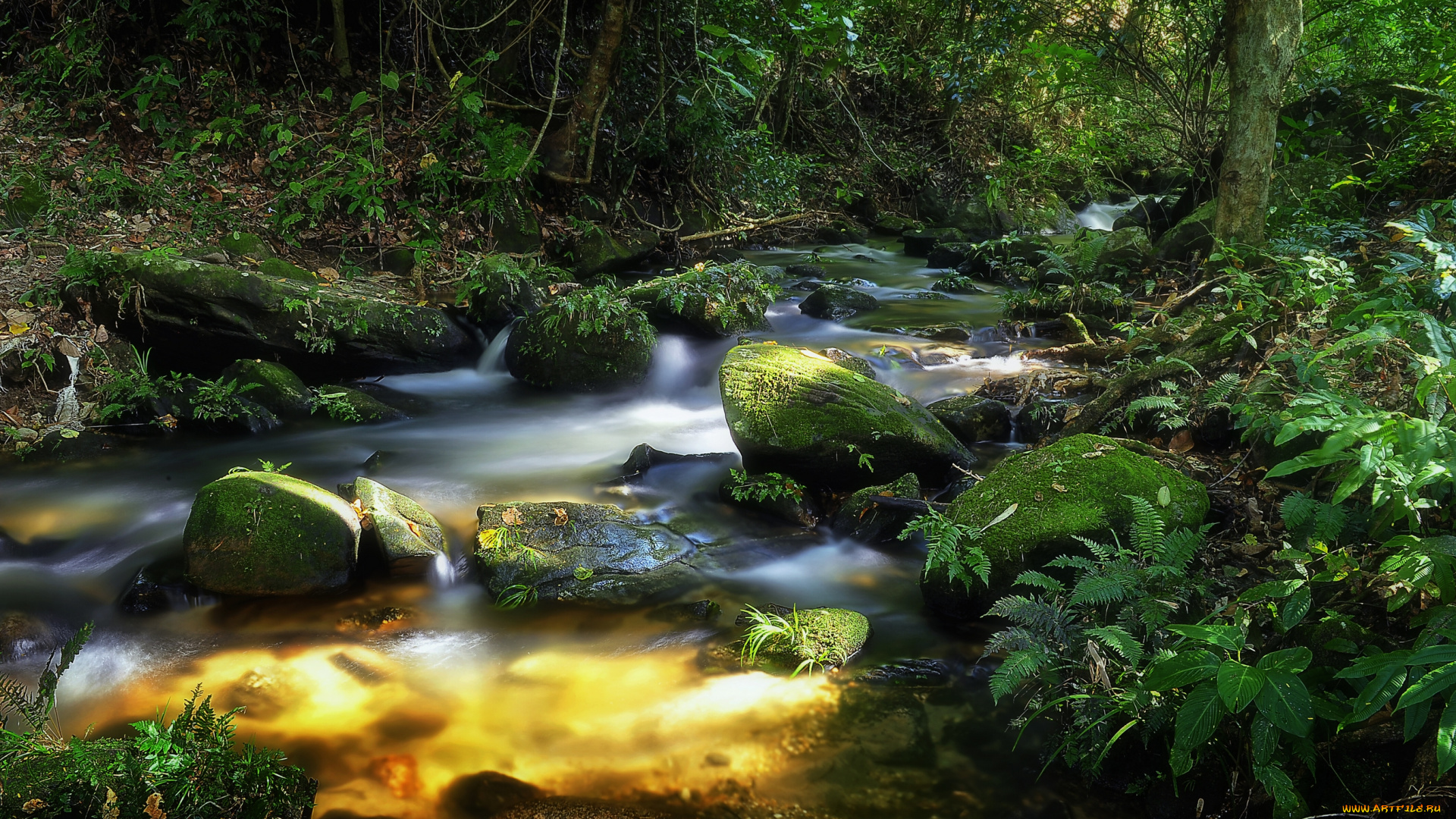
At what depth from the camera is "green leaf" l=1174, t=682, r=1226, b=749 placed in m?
2.30

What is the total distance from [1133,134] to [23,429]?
12.3 meters

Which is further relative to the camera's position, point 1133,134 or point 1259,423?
point 1133,134

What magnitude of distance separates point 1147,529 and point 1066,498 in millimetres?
615

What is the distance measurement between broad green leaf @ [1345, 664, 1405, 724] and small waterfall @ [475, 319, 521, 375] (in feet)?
23.0

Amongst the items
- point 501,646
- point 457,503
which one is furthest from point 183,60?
point 501,646

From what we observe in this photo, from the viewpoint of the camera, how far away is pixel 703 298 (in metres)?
8.03

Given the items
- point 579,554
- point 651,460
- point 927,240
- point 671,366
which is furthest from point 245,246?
point 927,240

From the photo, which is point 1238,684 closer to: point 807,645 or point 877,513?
point 807,645

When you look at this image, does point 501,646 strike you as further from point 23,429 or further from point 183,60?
point 183,60

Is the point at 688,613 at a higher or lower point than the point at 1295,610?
lower

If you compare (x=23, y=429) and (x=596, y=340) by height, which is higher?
(x=596, y=340)

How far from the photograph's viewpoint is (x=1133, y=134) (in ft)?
36.8

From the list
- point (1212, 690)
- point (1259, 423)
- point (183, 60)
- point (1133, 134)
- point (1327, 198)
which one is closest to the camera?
point (1212, 690)

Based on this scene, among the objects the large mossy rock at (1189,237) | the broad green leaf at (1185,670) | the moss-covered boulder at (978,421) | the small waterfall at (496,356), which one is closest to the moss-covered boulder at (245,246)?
the small waterfall at (496,356)
